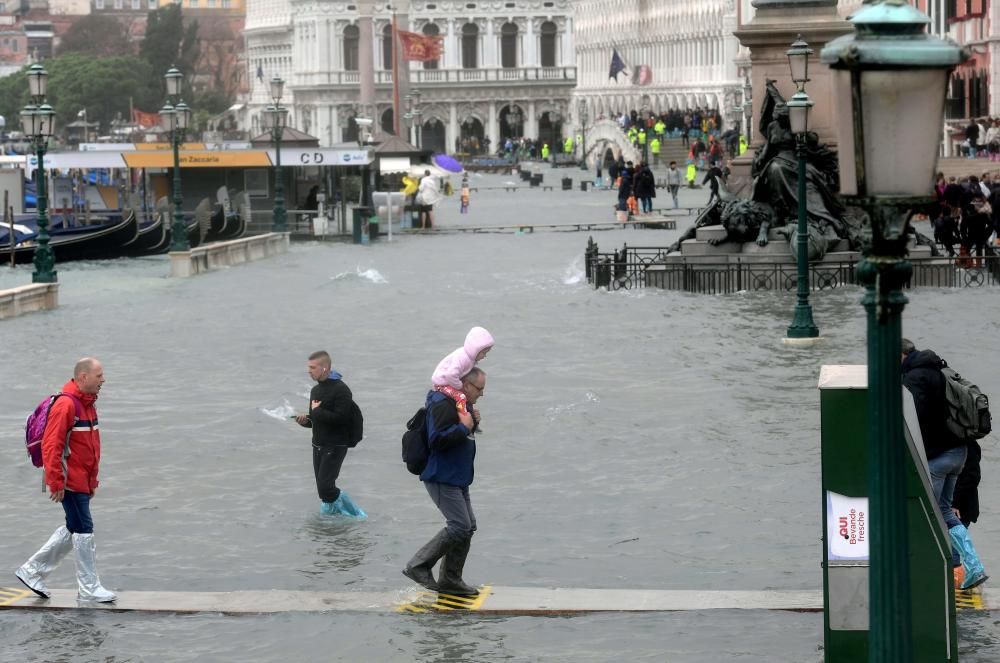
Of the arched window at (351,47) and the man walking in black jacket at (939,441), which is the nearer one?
the man walking in black jacket at (939,441)

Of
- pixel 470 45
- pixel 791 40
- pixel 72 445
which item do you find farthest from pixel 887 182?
pixel 470 45

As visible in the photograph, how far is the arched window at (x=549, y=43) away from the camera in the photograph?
144875 mm

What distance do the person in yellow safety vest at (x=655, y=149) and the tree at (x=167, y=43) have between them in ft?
287

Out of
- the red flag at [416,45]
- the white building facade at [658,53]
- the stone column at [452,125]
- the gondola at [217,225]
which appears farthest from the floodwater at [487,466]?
the stone column at [452,125]

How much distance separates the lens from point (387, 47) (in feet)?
468

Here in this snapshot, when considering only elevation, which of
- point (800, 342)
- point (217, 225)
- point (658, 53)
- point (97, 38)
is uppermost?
point (97, 38)

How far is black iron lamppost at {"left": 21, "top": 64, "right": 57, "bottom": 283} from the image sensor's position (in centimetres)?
2959

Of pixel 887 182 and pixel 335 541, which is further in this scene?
pixel 335 541

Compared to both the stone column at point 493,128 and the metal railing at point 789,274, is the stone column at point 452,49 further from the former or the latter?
the metal railing at point 789,274

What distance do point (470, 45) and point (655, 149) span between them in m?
67.3

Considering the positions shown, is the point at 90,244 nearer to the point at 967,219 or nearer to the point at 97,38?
the point at 967,219

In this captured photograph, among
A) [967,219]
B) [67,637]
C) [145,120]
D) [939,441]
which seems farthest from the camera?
[145,120]

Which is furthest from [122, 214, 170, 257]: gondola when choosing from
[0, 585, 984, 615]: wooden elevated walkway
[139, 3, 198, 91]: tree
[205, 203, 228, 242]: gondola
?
[139, 3, 198, 91]: tree

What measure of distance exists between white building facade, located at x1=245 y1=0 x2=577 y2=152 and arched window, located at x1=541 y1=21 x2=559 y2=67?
2.5 inches
